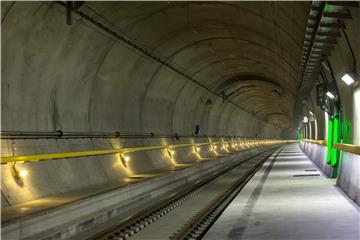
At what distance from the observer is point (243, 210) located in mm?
12227

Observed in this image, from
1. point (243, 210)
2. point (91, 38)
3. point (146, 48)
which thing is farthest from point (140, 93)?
point (243, 210)

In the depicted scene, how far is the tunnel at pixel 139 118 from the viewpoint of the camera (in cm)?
1066

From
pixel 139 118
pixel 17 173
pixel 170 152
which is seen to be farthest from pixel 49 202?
pixel 170 152

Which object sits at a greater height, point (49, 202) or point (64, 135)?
point (64, 135)

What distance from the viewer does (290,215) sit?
1102 centimetres

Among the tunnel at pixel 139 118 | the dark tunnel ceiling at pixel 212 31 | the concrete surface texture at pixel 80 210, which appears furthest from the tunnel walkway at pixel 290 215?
the dark tunnel ceiling at pixel 212 31

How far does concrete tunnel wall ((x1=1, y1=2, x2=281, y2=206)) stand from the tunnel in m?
0.04

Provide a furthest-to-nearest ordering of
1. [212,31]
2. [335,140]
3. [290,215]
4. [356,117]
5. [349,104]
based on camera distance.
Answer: [212,31]
[335,140]
[349,104]
[356,117]
[290,215]

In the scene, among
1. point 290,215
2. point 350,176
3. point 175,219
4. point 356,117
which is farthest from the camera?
point 350,176

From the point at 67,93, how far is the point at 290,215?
7091 millimetres

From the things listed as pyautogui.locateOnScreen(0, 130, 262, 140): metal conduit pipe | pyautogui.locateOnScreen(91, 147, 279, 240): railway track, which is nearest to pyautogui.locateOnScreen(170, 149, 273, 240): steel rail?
pyautogui.locateOnScreen(91, 147, 279, 240): railway track

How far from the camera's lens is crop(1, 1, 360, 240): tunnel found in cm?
1066

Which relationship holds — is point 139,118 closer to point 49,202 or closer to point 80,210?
point 49,202

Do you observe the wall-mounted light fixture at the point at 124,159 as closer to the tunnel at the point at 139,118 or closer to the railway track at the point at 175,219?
the tunnel at the point at 139,118
